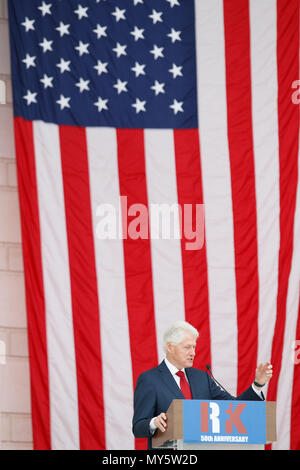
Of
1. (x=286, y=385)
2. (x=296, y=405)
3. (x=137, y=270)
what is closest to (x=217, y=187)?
(x=137, y=270)

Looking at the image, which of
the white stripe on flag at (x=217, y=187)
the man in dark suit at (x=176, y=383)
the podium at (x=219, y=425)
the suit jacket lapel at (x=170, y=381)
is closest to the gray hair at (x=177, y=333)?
the man in dark suit at (x=176, y=383)

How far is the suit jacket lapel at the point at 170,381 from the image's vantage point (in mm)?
5180

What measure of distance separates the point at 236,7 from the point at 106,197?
210cm

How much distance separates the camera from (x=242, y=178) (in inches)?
323

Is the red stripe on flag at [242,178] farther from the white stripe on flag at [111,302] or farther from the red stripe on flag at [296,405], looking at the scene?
the white stripe on flag at [111,302]

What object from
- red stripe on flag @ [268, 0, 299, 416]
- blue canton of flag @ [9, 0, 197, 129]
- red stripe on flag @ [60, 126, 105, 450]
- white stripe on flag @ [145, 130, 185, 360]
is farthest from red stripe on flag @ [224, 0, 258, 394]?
red stripe on flag @ [60, 126, 105, 450]

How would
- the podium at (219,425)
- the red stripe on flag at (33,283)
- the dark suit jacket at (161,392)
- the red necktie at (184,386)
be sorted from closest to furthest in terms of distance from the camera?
the podium at (219,425), the dark suit jacket at (161,392), the red necktie at (184,386), the red stripe on flag at (33,283)

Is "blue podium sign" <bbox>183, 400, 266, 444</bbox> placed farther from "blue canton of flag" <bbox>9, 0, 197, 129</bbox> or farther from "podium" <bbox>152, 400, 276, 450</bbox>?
"blue canton of flag" <bbox>9, 0, 197, 129</bbox>

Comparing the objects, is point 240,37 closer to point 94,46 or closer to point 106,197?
point 94,46

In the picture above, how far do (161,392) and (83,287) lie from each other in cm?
282

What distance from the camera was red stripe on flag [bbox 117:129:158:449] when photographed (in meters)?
7.89

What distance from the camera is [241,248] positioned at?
8109mm

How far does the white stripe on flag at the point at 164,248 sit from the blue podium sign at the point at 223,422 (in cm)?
332

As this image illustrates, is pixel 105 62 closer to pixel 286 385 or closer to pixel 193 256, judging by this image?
pixel 193 256
